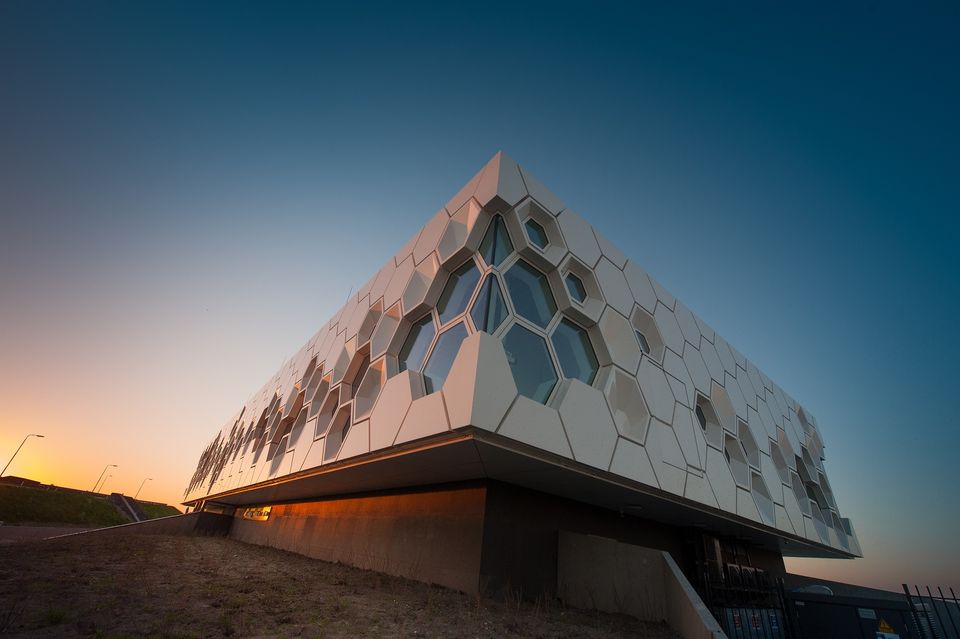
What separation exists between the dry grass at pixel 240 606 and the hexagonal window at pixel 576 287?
15.9 feet

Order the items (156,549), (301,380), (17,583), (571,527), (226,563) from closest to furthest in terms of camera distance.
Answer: (17,583), (571,527), (226,563), (156,549), (301,380)

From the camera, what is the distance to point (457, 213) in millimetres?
7527

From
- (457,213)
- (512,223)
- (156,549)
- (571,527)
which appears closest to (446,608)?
(571,527)

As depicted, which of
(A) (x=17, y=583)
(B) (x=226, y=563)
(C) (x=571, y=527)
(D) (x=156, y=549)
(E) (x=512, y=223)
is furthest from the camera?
(D) (x=156, y=549)

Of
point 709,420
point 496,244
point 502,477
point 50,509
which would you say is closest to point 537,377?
point 502,477

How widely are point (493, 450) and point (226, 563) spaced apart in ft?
22.2

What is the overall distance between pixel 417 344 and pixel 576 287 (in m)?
3.08

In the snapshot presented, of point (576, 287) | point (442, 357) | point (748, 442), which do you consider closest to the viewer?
point (442, 357)

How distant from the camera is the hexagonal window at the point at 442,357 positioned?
238 inches

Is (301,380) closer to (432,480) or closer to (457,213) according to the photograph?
(432,480)

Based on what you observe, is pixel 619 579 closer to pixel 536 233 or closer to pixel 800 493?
pixel 536 233

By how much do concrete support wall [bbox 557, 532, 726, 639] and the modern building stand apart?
1.06ft

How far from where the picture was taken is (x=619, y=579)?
661 cm

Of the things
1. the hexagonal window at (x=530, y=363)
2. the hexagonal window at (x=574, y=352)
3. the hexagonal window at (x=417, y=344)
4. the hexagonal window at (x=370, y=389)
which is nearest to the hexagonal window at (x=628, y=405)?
the hexagonal window at (x=574, y=352)
